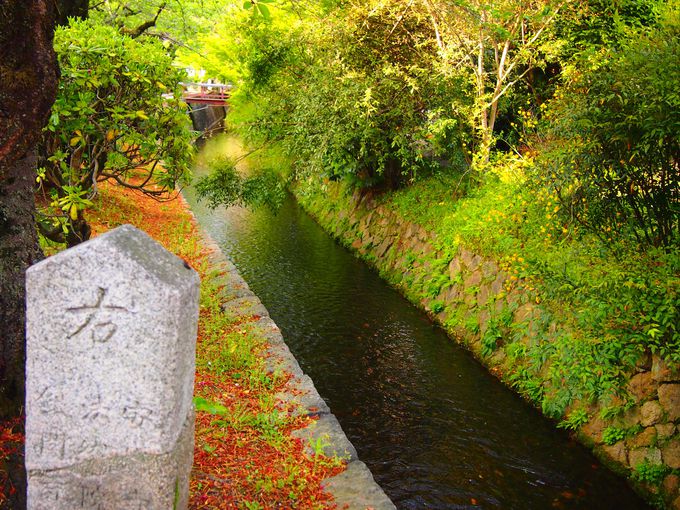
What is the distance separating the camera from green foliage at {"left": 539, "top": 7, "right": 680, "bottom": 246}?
6.30 meters

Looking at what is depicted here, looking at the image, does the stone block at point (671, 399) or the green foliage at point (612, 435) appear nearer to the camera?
the stone block at point (671, 399)

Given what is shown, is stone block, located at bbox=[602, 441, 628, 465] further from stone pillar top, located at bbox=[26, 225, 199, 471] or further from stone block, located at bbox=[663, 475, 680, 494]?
stone pillar top, located at bbox=[26, 225, 199, 471]

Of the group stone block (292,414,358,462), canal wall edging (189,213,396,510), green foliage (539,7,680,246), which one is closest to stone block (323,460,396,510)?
canal wall edging (189,213,396,510)

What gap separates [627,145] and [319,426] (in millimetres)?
4729

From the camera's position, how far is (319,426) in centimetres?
610

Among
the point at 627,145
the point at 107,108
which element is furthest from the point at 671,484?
the point at 107,108

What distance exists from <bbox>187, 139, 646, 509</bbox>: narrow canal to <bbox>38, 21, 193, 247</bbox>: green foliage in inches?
161

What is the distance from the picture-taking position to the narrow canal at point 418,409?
6812 mm

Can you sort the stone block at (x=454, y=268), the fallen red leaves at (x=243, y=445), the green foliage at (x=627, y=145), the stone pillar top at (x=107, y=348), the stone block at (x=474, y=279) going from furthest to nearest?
1. the stone block at (x=454, y=268)
2. the stone block at (x=474, y=279)
3. the green foliage at (x=627, y=145)
4. the fallen red leaves at (x=243, y=445)
5. the stone pillar top at (x=107, y=348)

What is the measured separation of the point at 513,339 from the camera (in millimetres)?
9648

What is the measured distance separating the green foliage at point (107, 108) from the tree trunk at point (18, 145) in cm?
180

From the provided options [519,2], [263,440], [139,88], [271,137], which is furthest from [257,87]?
[263,440]

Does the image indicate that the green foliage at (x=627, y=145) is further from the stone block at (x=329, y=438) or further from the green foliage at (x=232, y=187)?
the green foliage at (x=232, y=187)

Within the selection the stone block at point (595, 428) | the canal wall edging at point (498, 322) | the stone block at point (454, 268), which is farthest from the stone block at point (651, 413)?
the stone block at point (454, 268)
